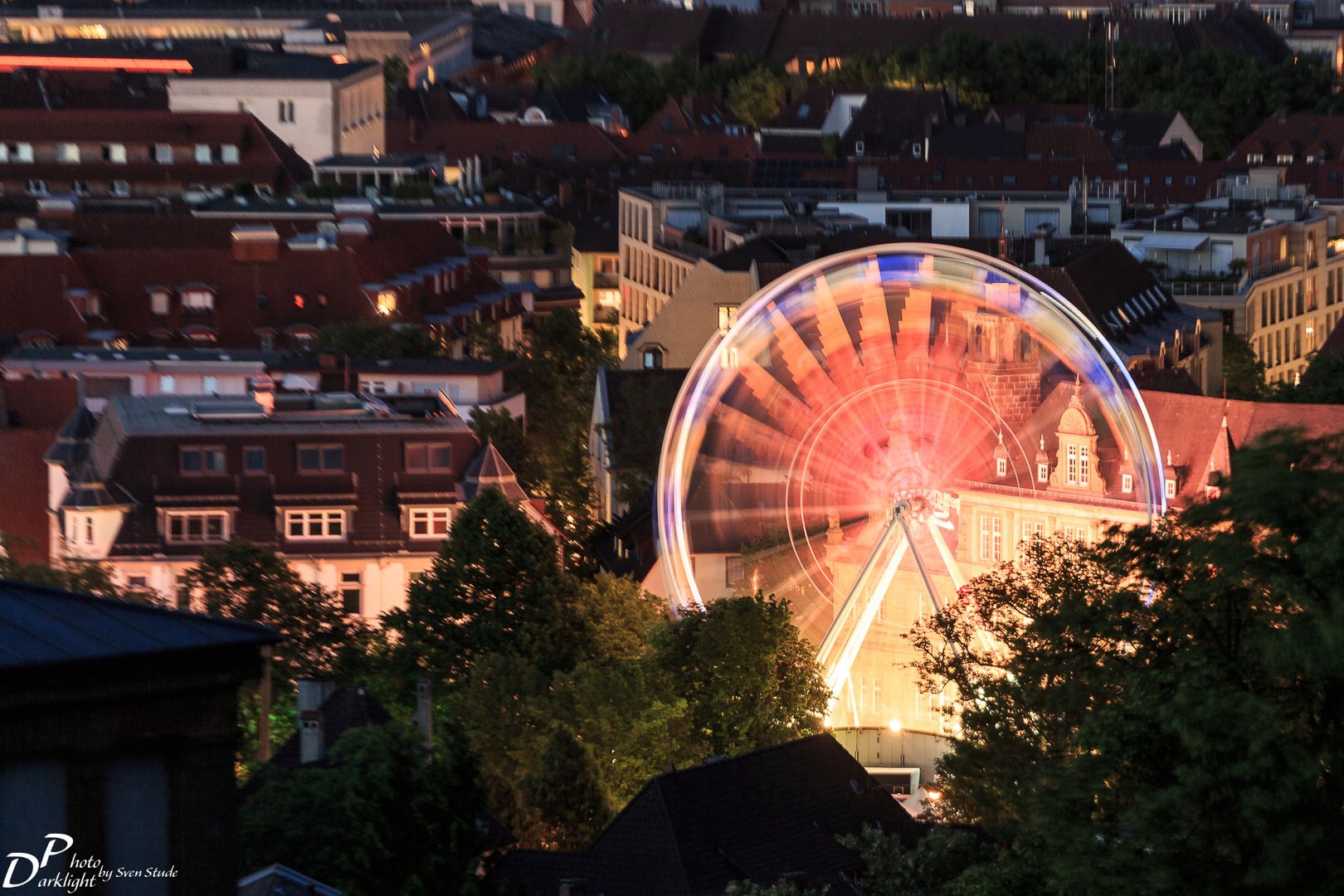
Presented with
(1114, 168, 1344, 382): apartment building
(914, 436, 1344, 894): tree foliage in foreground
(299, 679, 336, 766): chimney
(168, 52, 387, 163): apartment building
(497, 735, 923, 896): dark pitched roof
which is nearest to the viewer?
(914, 436, 1344, 894): tree foliage in foreground

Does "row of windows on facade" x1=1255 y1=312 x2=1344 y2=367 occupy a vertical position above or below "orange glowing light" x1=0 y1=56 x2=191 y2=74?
below

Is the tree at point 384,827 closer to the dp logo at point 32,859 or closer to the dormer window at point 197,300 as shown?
the dp logo at point 32,859

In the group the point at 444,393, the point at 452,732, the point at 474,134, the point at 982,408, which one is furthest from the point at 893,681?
the point at 474,134

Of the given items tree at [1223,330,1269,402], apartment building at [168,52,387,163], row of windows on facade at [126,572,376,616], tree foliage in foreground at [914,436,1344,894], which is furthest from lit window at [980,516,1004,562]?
apartment building at [168,52,387,163]

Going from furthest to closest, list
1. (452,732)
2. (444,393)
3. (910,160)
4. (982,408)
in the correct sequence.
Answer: (910,160) → (444,393) → (982,408) → (452,732)

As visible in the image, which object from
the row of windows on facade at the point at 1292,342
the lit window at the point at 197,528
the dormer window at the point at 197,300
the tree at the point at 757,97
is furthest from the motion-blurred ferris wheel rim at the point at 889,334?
the tree at the point at 757,97

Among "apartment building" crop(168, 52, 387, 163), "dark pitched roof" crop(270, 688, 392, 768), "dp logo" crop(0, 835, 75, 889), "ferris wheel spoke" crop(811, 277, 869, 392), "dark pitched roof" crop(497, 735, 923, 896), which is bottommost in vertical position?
"dark pitched roof" crop(497, 735, 923, 896)

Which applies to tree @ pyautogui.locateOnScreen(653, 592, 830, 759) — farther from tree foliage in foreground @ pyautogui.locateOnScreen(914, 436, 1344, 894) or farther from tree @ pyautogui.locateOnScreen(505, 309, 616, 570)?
tree foliage in foreground @ pyautogui.locateOnScreen(914, 436, 1344, 894)

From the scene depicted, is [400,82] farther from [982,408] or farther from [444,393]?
[982,408]
